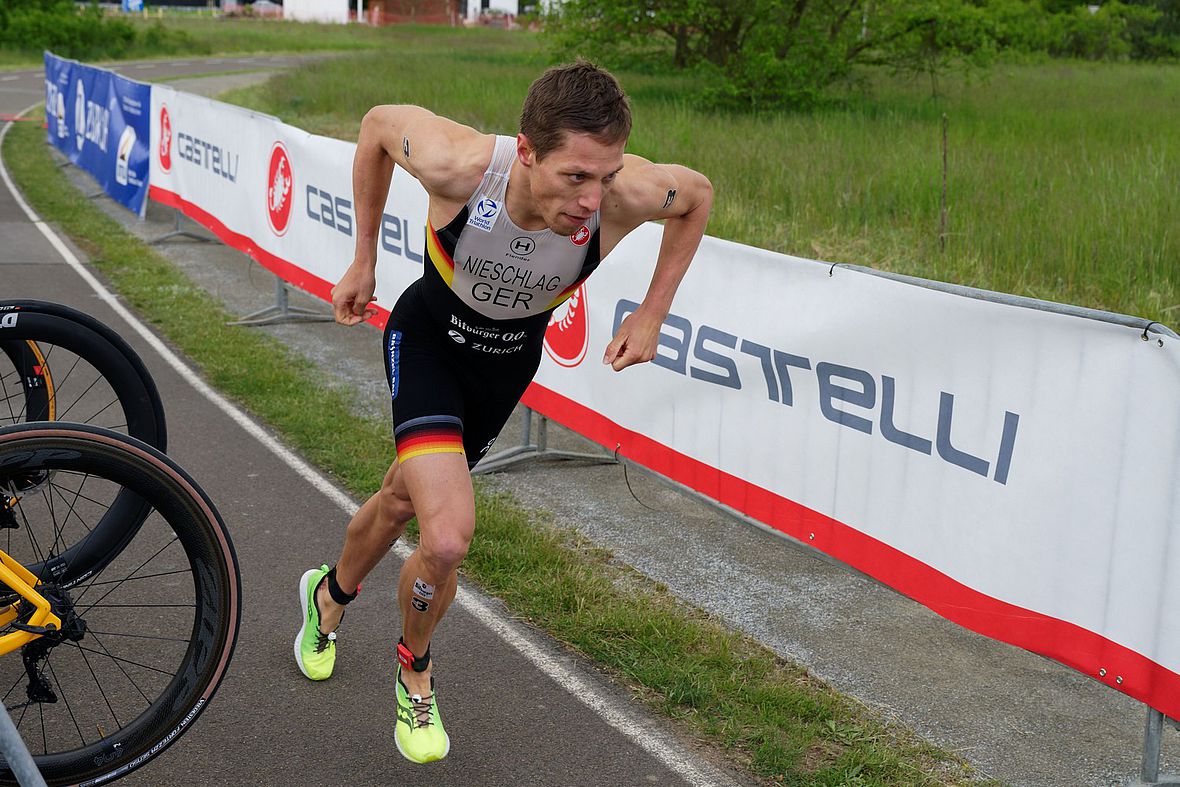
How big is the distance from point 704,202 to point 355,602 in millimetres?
2353

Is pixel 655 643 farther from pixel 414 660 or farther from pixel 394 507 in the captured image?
pixel 394 507

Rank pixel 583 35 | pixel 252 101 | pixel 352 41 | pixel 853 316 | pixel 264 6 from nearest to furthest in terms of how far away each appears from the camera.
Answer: pixel 853 316 < pixel 583 35 < pixel 252 101 < pixel 352 41 < pixel 264 6

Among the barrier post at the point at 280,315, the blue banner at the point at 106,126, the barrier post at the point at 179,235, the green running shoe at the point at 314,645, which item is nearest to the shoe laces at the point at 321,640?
the green running shoe at the point at 314,645

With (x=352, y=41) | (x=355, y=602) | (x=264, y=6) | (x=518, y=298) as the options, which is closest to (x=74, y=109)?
(x=355, y=602)

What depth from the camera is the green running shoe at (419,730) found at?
395 centimetres

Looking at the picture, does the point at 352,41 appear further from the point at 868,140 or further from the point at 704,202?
the point at 704,202

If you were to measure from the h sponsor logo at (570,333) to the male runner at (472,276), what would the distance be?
7.21 feet

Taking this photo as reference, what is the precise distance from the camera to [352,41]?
237 feet

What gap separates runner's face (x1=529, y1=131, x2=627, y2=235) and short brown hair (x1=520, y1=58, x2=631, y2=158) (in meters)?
0.02

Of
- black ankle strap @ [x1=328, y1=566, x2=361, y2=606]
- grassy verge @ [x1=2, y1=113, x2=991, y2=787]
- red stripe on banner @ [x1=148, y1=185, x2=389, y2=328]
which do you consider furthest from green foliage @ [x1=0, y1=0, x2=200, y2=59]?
black ankle strap @ [x1=328, y1=566, x2=361, y2=606]

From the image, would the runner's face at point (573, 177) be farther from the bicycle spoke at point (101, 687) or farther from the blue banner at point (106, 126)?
the blue banner at point (106, 126)

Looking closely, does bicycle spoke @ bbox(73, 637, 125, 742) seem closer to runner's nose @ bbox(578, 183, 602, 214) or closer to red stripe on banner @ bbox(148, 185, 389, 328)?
runner's nose @ bbox(578, 183, 602, 214)

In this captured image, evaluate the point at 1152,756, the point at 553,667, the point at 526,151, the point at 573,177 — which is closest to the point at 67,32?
the point at 553,667

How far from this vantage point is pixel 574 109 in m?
3.35
